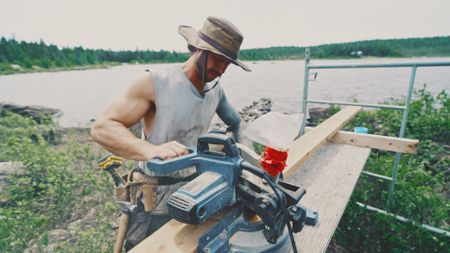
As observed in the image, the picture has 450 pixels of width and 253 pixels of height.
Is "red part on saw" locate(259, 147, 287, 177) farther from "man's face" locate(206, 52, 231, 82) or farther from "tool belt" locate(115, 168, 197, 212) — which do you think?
"man's face" locate(206, 52, 231, 82)

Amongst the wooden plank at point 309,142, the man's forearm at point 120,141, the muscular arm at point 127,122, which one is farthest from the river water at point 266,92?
the wooden plank at point 309,142

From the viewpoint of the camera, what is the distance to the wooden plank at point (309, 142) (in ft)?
6.43

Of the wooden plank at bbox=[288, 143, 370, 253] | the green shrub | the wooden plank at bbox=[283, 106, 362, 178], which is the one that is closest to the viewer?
the wooden plank at bbox=[288, 143, 370, 253]

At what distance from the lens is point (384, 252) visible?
2.67m

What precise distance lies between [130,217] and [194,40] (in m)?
1.25

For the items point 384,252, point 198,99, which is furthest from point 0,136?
point 384,252

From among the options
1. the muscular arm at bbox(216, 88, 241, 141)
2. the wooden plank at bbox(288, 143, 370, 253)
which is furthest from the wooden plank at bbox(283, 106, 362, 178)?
the muscular arm at bbox(216, 88, 241, 141)

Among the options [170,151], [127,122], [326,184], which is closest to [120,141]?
[127,122]

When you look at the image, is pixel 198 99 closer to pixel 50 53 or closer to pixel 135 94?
pixel 135 94

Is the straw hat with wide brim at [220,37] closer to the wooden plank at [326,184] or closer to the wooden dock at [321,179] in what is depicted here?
the wooden dock at [321,179]

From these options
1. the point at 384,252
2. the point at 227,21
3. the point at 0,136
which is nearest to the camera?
the point at 227,21

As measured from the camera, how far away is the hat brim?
5.01 ft

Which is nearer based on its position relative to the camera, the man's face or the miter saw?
the miter saw

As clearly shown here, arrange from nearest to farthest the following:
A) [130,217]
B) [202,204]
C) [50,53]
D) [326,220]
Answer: [202,204]
[326,220]
[130,217]
[50,53]
